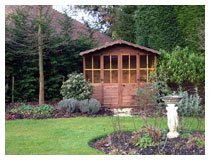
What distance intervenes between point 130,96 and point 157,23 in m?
4.64

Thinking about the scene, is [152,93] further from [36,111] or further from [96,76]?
[36,111]

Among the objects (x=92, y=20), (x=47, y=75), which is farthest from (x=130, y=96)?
(x=92, y=20)

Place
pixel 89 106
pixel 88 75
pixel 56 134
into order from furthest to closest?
pixel 88 75, pixel 89 106, pixel 56 134

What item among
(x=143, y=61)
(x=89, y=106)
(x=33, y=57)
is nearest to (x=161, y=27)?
(x=143, y=61)

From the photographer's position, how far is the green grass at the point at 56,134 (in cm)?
496

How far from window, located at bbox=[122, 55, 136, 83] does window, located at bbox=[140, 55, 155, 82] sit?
1.11 feet

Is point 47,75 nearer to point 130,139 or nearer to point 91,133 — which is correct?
point 91,133

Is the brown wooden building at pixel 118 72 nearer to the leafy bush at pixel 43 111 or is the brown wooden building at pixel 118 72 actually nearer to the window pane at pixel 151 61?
the window pane at pixel 151 61

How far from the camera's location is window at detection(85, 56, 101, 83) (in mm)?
10203

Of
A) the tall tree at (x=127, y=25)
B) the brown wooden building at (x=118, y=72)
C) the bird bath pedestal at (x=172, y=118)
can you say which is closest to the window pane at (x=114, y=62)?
the brown wooden building at (x=118, y=72)

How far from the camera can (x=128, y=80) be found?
10.2m

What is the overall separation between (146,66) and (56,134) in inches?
214

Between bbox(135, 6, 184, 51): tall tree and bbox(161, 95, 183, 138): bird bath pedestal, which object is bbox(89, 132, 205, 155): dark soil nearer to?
bbox(161, 95, 183, 138): bird bath pedestal

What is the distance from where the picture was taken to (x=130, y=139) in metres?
5.45
